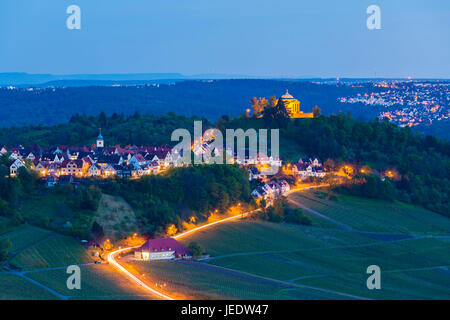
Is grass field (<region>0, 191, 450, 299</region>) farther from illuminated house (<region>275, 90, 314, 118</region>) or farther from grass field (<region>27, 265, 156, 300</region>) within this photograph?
illuminated house (<region>275, 90, 314, 118</region>)

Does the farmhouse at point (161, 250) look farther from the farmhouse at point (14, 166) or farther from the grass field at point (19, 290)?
the farmhouse at point (14, 166)

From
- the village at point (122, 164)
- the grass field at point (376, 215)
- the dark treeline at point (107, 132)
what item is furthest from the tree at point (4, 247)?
the dark treeline at point (107, 132)

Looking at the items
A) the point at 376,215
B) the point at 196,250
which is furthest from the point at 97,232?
the point at 376,215

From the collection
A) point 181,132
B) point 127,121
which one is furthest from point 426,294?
point 127,121

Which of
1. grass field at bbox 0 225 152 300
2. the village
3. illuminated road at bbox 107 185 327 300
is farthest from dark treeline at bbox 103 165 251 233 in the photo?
grass field at bbox 0 225 152 300

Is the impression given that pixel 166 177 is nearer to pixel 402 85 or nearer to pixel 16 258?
pixel 16 258

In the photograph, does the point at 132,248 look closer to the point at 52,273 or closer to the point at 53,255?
the point at 53,255
